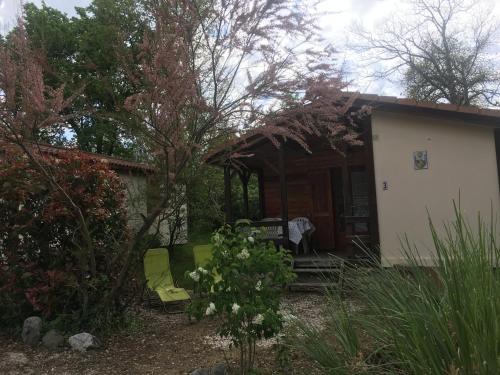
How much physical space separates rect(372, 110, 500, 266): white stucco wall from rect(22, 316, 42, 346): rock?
5439mm

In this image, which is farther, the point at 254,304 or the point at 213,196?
the point at 213,196

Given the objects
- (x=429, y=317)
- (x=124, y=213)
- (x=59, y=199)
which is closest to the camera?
(x=429, y=317)

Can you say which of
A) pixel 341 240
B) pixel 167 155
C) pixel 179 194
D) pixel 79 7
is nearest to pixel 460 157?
pixel 341 240

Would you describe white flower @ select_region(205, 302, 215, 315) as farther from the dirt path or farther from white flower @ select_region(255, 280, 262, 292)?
the dirt path

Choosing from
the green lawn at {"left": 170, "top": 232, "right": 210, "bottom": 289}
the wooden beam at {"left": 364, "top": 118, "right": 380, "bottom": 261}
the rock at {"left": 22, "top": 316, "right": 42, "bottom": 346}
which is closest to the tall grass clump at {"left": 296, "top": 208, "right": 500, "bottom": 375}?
the rock at {"left": 22, "top": 316, "right": 42, "bottom": 346}

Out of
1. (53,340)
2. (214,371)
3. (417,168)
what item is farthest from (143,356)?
(417,168)

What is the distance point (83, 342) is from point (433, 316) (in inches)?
164

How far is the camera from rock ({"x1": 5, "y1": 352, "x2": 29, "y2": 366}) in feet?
16.0

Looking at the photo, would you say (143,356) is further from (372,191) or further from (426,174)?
(426,174)

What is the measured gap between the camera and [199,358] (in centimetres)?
498

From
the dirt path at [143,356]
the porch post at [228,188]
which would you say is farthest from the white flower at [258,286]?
the porch post at [228,188]

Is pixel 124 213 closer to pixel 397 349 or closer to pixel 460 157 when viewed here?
pixel 397 349

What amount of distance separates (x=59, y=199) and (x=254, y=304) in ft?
10.8

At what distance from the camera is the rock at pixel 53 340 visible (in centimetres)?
535
